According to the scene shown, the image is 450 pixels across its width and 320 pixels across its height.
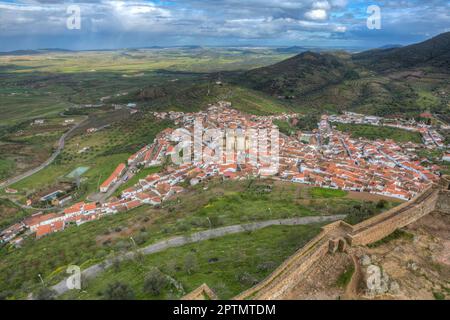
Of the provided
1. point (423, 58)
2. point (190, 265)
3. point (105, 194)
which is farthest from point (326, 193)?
point (423, 58)

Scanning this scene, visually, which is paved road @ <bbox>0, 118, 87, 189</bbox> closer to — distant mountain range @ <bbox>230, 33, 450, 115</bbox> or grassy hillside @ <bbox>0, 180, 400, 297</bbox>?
grassy hillside @ <bbox>0, 180, 400, 297</bbox>

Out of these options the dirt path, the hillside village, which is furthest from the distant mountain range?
the dirt path

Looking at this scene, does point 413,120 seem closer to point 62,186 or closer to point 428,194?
point 428,194

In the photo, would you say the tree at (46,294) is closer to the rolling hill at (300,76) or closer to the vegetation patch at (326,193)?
the vegetation patch at (326,193)

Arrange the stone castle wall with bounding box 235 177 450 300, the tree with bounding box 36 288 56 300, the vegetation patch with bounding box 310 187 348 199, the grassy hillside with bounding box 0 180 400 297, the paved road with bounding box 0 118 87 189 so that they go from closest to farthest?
the stone castle wall with bounding box 235 177 450 300, the tree with bounding box 36 288 56 300, the grassy hillside with bounding box 0 180 400 297, the vegetation patch with bounding box 310 187 348 199, the paved road with bounding box 0 118 87 189

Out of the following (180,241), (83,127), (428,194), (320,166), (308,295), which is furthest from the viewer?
(83,127)

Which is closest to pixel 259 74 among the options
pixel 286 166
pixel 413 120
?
pixel 413 120
